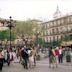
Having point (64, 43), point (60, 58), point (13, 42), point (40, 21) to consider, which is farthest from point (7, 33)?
point (60, 58)

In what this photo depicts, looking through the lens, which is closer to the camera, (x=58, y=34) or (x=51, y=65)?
(x=51, y=65)

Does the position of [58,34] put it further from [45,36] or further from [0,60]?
[0,60]

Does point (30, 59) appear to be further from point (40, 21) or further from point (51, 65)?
point (40, 21)

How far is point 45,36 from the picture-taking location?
113 meters

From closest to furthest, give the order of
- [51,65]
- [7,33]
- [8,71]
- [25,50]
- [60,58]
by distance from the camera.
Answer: [8,71]
[25,50]
[51,65]
[60,58]
[7,33]

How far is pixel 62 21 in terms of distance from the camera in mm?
103188

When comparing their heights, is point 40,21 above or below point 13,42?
above

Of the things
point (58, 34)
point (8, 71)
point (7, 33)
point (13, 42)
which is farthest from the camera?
point (13, 42)

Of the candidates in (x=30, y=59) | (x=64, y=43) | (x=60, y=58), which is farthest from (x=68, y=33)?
(x=30, y=59)

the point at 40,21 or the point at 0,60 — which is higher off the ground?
the point at 40,21

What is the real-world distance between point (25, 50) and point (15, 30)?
7405 cm

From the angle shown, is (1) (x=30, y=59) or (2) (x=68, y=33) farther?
(2) (x=68, y=33)

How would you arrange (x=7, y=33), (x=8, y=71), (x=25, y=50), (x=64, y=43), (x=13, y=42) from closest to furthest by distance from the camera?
(x=8, y=71)
(x=25, y=50)
(x=64, y=43)
(x=7, y=33)
(x=13, y=42)

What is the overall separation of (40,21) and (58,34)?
22.0m
